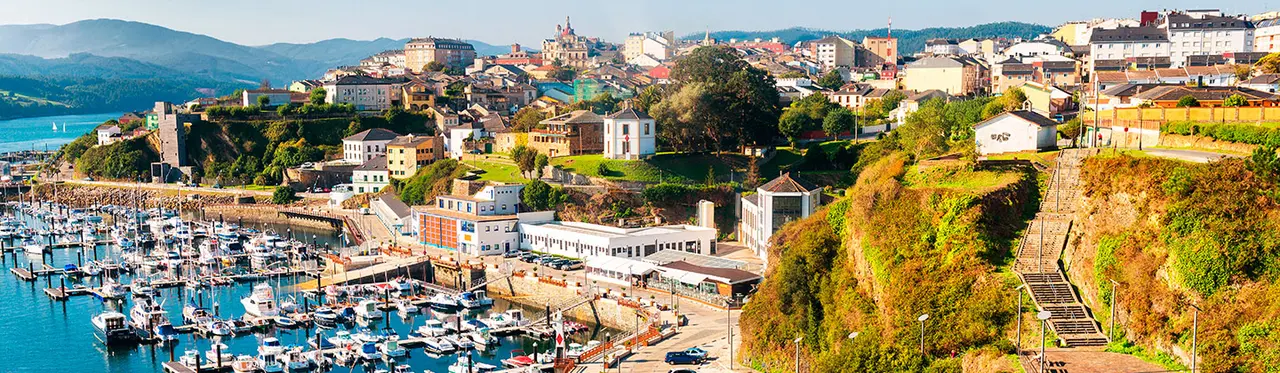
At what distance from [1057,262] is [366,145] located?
44.0 meters

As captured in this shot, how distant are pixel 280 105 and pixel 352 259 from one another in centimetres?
3102

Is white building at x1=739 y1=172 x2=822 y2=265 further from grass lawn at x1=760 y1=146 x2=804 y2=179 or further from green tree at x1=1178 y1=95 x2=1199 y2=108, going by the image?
green tree at x1=1178 y1=95 x2=1199 y2=108

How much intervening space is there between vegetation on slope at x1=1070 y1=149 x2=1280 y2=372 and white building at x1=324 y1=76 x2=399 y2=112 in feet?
185

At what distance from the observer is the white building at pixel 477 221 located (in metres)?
38.8

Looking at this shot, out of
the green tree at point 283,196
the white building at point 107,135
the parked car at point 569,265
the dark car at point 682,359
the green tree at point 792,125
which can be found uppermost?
the green tree at point 792,125

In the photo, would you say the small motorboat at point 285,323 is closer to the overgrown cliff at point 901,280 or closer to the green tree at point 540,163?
the overgrown cliff at point 901,280

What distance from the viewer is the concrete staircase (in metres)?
17.4

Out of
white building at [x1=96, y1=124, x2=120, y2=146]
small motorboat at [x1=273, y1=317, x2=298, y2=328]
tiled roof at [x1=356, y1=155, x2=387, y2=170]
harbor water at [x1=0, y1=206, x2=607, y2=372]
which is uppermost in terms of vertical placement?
white building at [x1=96, y1=124, x2=120, y2=146]

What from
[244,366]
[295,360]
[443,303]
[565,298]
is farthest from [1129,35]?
[244,366]

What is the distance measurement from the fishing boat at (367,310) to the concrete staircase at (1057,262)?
18.1 m

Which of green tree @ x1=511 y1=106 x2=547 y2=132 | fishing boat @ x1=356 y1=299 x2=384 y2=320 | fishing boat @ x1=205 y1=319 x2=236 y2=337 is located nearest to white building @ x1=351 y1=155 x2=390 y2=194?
green tree @ x1=511 y1=106 x2=547 y2=132

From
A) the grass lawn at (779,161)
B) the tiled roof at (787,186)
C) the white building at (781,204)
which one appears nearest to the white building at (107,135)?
the grass lawn at (779,161)

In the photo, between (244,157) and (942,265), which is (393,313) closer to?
(942,265)

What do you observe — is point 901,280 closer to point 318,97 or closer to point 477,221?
point 477,221
